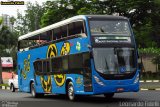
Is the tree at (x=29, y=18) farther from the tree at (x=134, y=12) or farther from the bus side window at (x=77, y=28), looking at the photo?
the bus side window at (x=77, y=28)

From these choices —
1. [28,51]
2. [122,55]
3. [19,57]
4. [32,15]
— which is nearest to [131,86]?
[122,55]

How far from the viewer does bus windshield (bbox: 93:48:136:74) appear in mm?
20094

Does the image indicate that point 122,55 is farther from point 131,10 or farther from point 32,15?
point 32,15

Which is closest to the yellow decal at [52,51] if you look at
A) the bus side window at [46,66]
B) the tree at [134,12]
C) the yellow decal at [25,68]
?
the bus side window at [46,66]

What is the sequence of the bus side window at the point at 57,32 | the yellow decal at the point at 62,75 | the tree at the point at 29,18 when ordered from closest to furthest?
the yellow decal at the point at 62,75
the bus side window at the point at 57,32
the tree at the point at 29,18

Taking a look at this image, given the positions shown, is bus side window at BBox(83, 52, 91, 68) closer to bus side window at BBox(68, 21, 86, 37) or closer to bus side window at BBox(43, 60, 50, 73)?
bus side window at BBox(68, 21, 86, 37)

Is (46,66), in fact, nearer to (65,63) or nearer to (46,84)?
(46,84)

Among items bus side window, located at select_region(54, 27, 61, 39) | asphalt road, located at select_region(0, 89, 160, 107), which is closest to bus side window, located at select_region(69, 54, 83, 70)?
asphalt road, located at select_region(0, 89, 160, 107)

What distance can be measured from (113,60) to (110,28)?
145cm

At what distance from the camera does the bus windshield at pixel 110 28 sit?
20453 mm

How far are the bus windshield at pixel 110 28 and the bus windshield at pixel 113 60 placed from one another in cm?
72

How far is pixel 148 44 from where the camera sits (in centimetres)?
5959

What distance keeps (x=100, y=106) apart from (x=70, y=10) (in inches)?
1663

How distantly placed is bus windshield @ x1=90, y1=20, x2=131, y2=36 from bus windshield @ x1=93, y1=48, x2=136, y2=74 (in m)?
0.72
